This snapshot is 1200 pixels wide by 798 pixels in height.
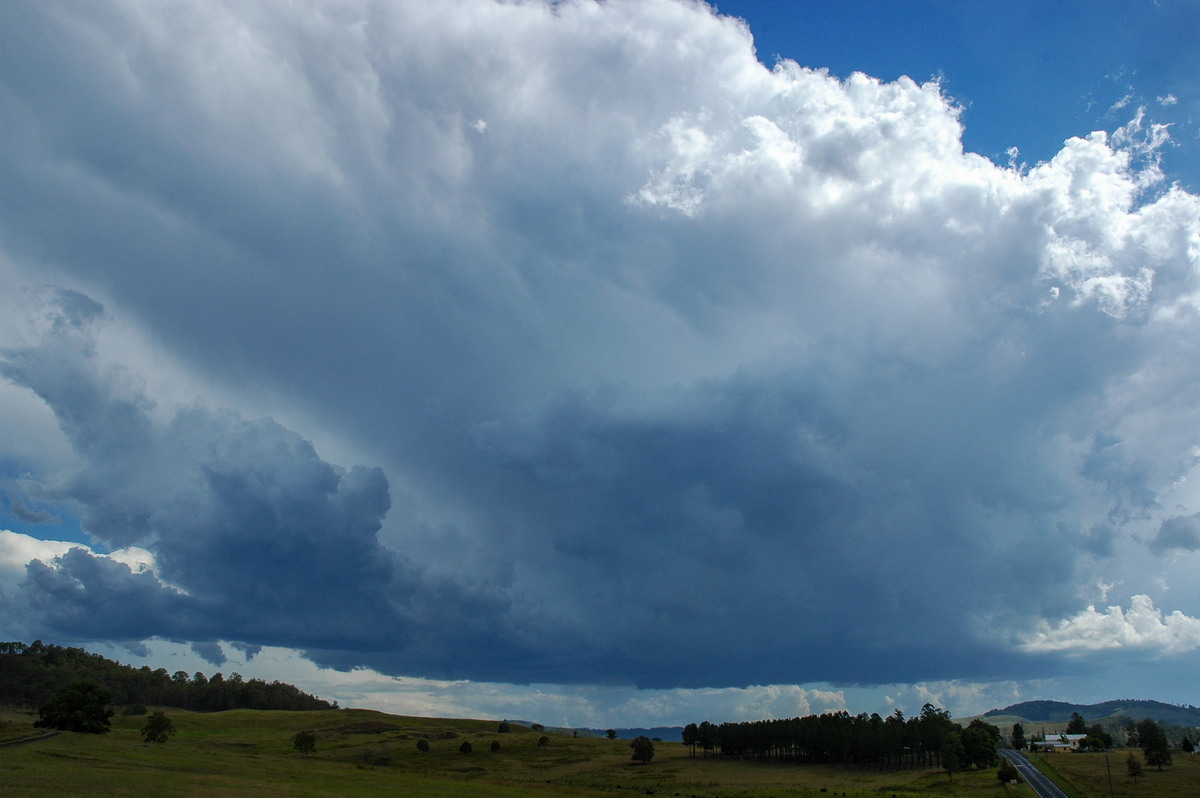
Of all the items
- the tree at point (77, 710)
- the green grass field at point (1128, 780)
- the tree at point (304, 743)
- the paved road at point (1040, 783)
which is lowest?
the tree at point (304, 743)

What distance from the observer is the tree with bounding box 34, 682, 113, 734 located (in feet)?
424

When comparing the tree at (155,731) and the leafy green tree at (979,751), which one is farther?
the leafy green tree at (979,751)

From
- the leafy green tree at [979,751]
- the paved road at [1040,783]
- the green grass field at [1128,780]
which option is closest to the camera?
the paved road at [1040,783]

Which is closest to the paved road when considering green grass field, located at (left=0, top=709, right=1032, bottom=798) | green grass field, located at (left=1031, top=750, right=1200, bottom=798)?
green grass field, located at (left=1031, top=750, right=1200, bottom=798)

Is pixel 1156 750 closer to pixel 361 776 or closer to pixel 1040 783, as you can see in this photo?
pixel 1040 783

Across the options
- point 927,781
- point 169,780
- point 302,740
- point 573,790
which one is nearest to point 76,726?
point 302,740

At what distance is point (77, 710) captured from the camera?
13112 cm

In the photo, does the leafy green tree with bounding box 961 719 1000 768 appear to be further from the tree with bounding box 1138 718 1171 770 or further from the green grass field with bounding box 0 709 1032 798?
the tree with bounding box 1138 718 1171 770

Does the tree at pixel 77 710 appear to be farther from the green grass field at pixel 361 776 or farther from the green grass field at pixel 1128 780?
the green grass field at pixel 1128 780

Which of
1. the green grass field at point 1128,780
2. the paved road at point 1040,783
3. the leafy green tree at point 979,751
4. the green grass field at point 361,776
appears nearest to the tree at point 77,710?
the green grass field at point 361,776

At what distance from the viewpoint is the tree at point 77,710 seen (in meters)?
129

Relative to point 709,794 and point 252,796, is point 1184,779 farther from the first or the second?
point 252,796

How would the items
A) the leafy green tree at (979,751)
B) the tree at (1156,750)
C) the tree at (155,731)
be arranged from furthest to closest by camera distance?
1. the leafy green tree at (979,751)
2. the tree at (1156,750)
3. the tree at (155,731)

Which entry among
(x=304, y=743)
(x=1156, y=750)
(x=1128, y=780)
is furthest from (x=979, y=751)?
(x=304, y=743)
